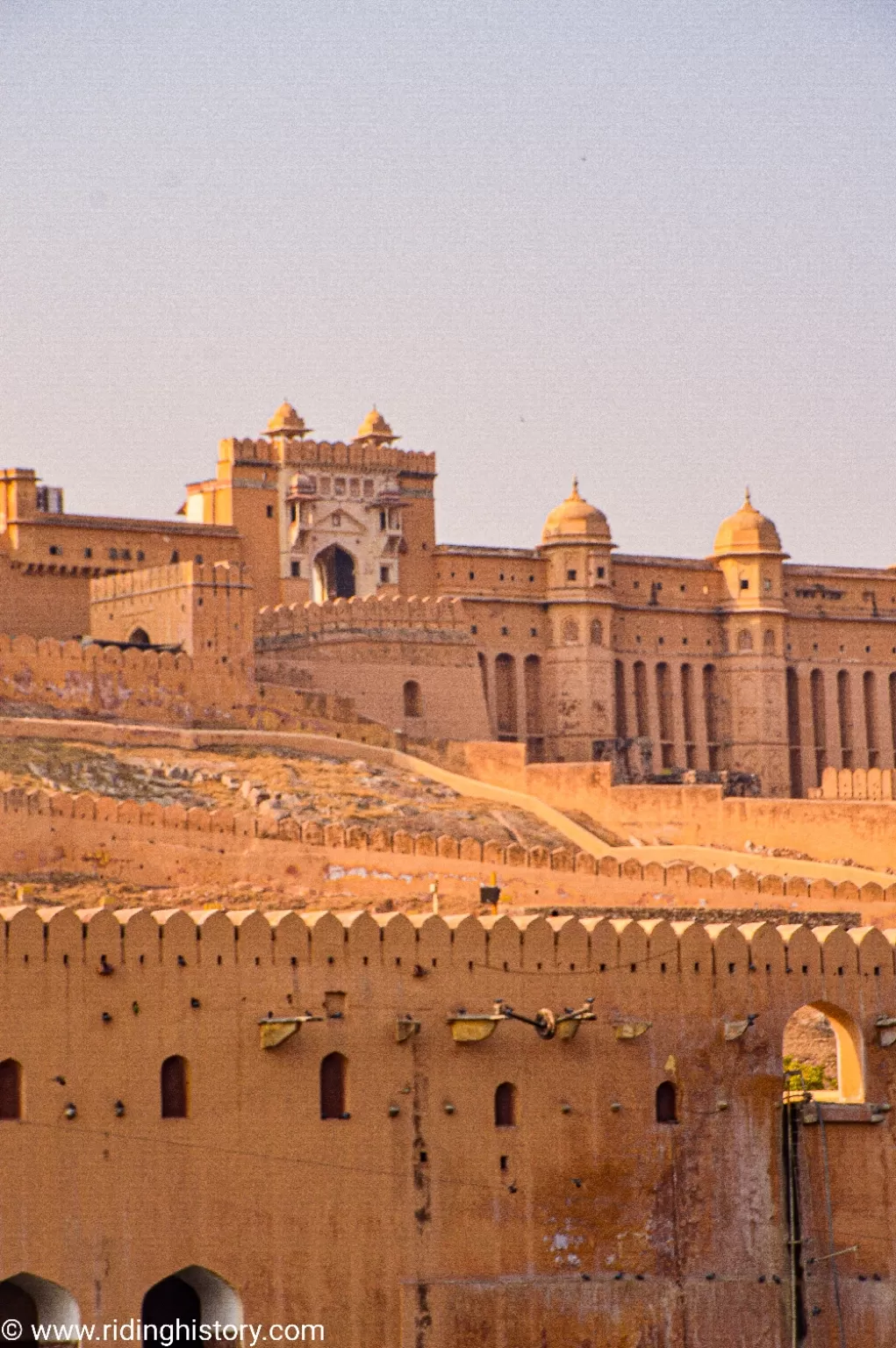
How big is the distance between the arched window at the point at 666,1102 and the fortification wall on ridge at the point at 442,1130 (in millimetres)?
62

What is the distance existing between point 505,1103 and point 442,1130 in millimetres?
716

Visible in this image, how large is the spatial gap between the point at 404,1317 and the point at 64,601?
33.7 metres

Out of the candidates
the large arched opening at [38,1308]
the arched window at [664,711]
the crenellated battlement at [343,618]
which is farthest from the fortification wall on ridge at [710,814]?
the large arched opening at [38,1308]

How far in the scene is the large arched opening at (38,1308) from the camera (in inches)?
1131

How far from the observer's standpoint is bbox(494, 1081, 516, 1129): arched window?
101ft

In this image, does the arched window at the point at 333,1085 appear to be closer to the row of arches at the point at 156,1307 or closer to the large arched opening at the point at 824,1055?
the row of arches at the point at 156,1307

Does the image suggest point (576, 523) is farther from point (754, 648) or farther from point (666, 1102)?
point (666, 1102)

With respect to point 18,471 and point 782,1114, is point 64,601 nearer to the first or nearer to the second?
point 18,471

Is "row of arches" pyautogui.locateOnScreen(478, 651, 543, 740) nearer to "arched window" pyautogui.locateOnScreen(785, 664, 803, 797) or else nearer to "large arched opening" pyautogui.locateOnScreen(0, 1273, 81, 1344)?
"arched window" pyautogui.locateOnScreen(785, 664, 803, 797)

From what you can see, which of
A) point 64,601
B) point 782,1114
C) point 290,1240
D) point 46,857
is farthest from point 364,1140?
point 64,601

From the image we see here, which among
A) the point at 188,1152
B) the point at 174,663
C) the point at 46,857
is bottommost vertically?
the point at 188,1152

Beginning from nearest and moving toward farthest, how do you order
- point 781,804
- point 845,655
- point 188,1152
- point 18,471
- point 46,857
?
point 188,1152, point 46,857, point 781,804, point 18,471, point 845,655

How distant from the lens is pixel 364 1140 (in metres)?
30.2

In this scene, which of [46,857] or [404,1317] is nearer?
[404,1317]
